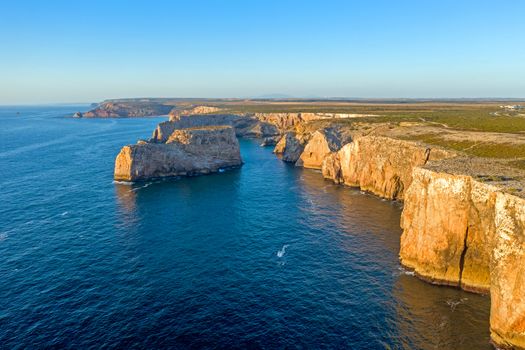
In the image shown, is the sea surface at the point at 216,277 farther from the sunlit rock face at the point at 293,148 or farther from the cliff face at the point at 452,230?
the sunlit rock face at the point at 293,148

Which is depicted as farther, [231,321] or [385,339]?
[231,321]

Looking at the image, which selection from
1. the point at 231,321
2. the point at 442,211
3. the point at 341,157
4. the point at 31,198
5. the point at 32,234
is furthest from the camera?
the point at 341,157

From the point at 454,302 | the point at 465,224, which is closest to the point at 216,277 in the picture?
the point at 454,302

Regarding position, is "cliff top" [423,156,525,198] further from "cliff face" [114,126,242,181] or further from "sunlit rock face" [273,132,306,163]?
"sunlit rock face" [273,132,306,163]

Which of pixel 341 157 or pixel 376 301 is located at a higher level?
pixel 341 157

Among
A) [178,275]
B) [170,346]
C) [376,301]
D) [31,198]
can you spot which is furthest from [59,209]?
[376,301]

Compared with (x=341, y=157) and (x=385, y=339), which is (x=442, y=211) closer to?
(x=385, y=339)

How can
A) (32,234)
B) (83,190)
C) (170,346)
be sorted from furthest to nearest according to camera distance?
(83,190)
(32,234)
(170,346)

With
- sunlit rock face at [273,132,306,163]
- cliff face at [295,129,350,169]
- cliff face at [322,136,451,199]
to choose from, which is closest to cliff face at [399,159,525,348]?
cliff face at [322,136,451,199]
